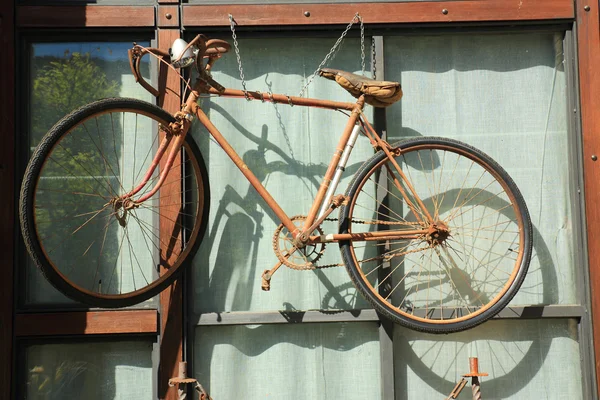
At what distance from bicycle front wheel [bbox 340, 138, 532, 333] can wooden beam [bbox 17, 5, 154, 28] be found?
1722 mm

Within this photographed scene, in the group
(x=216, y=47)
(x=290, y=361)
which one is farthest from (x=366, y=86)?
(x=290, y=361)

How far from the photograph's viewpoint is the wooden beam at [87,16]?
5.18m

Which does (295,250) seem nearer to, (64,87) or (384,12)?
(384,12)

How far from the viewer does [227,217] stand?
5.22m

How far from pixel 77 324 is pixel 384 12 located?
2.67m

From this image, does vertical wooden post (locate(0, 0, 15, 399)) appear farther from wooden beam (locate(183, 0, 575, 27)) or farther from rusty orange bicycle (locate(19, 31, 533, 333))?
wooden beam (locate(183, 0, 575, 27))

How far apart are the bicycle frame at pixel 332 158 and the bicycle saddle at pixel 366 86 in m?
0.06

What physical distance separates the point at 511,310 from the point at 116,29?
9.79 ft

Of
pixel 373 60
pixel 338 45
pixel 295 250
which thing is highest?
pixel 338 45

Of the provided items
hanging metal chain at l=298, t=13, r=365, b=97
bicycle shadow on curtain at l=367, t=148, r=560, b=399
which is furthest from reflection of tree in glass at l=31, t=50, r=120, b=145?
bicycle shadow on curtain at l=367, t=148, r=560, b=399

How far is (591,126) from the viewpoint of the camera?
5.20 metres

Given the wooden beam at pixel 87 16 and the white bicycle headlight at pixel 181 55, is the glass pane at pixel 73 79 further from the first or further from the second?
the white bicycle headlight at pixel 181 55

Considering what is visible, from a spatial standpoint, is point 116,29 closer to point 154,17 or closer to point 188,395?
point 154,17

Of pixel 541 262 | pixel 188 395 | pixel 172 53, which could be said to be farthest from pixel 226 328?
pixel 541 262
